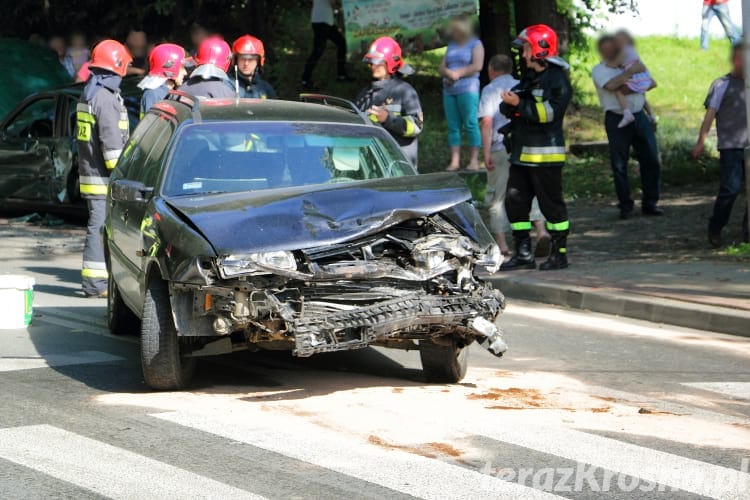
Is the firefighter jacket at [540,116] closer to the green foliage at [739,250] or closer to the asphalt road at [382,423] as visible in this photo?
the green foliage at [739,250]

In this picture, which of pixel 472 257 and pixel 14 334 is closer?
pixel 472 257

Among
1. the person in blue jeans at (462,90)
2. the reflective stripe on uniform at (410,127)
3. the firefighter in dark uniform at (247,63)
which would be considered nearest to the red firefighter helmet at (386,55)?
the reflective stripe on uniform at (410,127)

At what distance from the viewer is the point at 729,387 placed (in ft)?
25.6

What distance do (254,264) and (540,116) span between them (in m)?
5.40

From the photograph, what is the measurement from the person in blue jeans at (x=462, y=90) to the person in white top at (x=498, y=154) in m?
3.94

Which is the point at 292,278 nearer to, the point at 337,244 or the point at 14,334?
the point at 337,244

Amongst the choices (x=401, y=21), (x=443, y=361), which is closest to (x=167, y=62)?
(x=443, y=361)

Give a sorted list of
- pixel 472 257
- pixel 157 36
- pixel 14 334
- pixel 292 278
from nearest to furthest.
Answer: pixel 292 278
pixel 472 257
pixel 14 334
pixel 157 36

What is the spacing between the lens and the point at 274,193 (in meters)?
7.56

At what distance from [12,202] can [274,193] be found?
402 inches

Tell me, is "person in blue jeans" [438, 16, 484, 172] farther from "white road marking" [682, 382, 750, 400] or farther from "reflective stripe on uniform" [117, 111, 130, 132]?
"white road marking" [682, 382, 750, 400]

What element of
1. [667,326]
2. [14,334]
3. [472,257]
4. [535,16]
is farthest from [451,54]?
[472,257]

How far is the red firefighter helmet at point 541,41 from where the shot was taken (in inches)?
452

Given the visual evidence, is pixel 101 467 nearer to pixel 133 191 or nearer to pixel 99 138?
pixel 133 191
